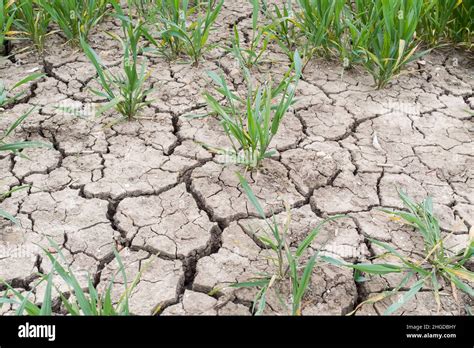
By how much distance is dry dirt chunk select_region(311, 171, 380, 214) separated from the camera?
8.89 feet

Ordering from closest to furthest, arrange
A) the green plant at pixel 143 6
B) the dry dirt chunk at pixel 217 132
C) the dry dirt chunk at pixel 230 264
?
the dry dirt chunk at pixel 230 264
the dry dirt chunk at pixel 217 132
the green plant at pixel 143 6

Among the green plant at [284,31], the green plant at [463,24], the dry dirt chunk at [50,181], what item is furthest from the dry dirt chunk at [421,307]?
the green plant at [463,24]

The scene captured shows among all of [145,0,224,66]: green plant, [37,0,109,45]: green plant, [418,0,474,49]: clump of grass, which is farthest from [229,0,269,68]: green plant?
[418,0,474,49]: clump of grass

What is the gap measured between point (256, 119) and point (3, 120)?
140 cm

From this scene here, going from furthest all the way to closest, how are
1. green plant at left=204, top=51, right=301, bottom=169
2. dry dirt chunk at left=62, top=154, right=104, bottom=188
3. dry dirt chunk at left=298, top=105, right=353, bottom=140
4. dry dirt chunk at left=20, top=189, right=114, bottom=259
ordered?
dry dirt chunk at left=298, top=105, right=353, bottom=140
dry dirt chunk at left=62, top=154, right=104, bottom=188
green plant at left=204, top=51, right=301, bottom=169
dry dirt chunk at left=20, top=189, right=114, bottom=259

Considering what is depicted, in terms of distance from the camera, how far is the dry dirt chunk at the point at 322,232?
2490 mm

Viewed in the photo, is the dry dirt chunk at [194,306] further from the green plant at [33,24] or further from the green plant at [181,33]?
the green plant at [33,24]

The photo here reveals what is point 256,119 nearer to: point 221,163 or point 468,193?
point 221,163

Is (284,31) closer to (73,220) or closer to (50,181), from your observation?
(50,181)

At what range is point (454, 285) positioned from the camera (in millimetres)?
2285

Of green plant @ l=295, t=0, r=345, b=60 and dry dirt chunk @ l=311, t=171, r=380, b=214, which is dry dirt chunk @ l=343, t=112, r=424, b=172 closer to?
dry dirt chunk @ l=311, t=171, r=380, b=214

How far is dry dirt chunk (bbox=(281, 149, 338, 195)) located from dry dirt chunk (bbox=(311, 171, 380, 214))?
45 mm

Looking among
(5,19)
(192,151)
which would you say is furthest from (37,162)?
(5,19)
